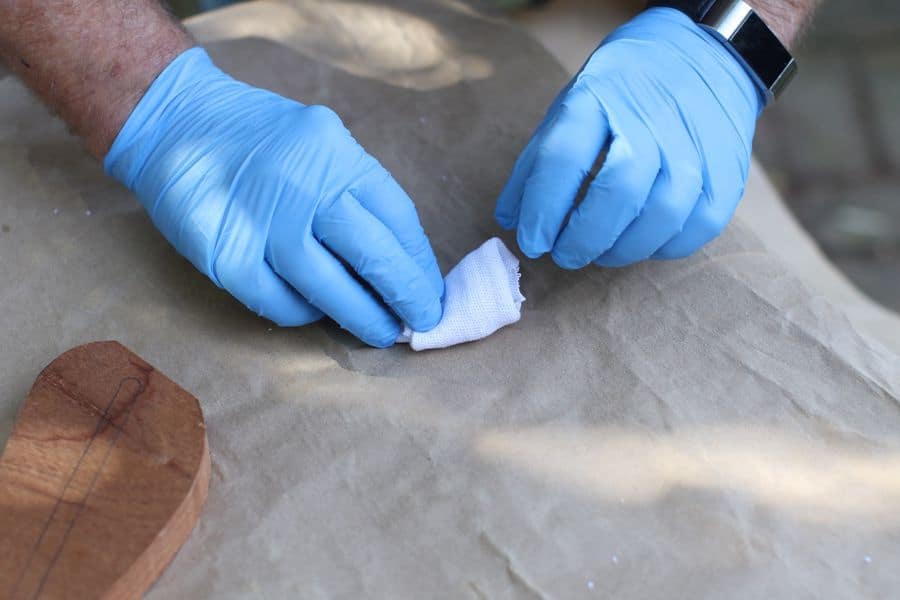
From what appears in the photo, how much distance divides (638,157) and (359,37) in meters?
0.76

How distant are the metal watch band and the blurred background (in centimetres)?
113

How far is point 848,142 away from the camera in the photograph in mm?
2539

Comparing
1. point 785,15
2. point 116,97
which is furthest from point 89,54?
point 785,15

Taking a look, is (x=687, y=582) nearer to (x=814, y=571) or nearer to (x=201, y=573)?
(x=814, y=571)

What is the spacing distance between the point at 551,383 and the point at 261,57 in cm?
86

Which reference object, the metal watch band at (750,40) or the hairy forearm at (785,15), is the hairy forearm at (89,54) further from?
the hairy forearm at (785,15)

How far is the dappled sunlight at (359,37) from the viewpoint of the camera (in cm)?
160

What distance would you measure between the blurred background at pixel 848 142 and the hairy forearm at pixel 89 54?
1.77 m

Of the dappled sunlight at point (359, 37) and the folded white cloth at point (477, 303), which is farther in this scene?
the dappled sunlight at point (359, 37)

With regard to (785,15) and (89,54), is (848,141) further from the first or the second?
(89,54)

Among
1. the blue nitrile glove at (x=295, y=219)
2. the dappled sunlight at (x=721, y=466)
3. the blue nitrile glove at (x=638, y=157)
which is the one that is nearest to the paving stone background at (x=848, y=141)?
the blue nitrile glove at (x=638, y=157)

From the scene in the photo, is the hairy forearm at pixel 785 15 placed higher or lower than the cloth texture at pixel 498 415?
higher

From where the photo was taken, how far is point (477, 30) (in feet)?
5.55

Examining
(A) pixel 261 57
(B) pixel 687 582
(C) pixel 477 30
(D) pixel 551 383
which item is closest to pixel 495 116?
(C) pixel 477 30
